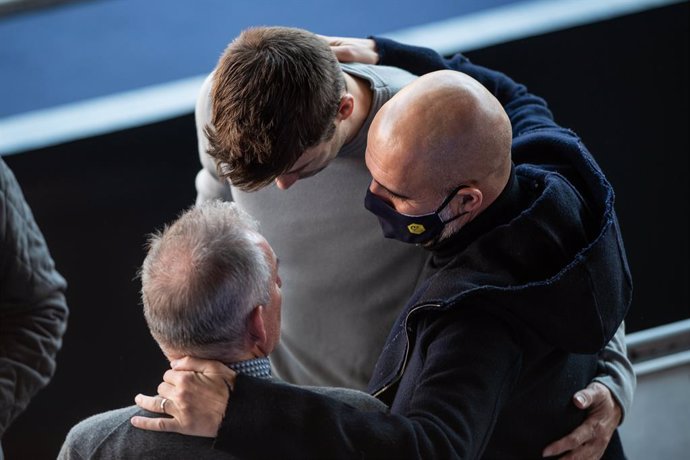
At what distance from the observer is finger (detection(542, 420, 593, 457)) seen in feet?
6.15

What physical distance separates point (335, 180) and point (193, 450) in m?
0.76

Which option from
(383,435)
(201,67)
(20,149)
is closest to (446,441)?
(383,435)

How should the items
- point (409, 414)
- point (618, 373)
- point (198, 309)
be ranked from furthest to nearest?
1. point (618, 373)
2. point (409, 414)
3. point (198, 309)

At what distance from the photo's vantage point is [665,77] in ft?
9.65

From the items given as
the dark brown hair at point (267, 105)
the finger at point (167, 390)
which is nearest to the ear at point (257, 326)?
the finger at point (167, 390)

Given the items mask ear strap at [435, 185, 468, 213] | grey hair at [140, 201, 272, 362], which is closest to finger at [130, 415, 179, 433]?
grey hair at [140, 201, 272, 362]

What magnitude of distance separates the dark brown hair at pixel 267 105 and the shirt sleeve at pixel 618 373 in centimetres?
81

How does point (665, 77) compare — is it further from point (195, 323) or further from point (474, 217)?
point (195, 323)

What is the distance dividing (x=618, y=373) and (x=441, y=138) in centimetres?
75

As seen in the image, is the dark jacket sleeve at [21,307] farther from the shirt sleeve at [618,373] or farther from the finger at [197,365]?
the shirt sleeve at [618,373]

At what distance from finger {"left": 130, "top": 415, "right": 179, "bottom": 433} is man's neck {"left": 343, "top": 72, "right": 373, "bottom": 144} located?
0.71 metres

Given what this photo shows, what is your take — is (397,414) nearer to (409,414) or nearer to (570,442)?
(409,414)

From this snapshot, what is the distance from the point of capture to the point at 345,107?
1.80 m

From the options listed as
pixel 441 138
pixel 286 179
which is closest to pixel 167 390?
pixel 286 179
